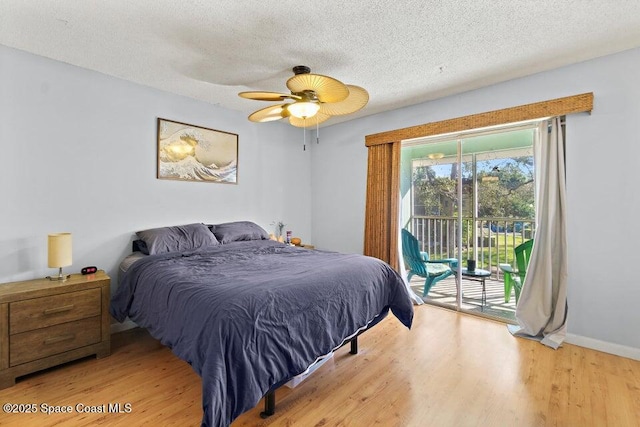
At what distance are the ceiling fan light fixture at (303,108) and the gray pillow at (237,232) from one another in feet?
5.49

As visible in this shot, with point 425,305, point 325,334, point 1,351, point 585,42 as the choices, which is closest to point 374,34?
point 585,42

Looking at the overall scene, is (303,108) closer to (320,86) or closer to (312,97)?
(312,97)

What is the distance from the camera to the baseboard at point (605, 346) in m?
2.44

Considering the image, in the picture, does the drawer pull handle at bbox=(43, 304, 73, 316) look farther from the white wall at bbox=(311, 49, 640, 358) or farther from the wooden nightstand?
the white wall at bbox=(311, 49, 640, 358)

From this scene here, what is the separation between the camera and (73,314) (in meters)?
2.32

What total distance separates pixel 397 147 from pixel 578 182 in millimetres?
1876

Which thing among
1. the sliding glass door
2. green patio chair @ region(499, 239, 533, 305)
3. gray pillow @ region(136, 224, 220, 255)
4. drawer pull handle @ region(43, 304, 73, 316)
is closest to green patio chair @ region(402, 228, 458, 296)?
the sliding glass door

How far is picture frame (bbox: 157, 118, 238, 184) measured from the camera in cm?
333

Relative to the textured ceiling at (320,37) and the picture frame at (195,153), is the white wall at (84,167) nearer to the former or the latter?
the picture frame at (195,153)

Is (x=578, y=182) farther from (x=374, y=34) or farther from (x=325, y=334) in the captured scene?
(x=325, y=334)

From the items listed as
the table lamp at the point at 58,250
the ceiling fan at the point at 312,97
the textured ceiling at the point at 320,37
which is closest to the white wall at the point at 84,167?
the textured ceiling at the point at 320,37

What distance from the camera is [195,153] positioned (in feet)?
11.7

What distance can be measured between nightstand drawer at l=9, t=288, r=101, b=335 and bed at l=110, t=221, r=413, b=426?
233 millimetres

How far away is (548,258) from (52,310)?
416cm
